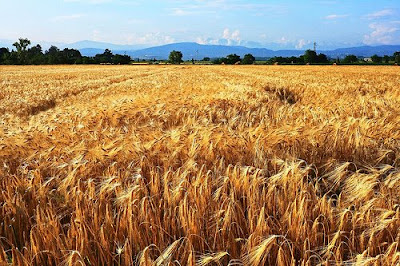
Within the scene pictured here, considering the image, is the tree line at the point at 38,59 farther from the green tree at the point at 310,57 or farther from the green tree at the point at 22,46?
the green tree at the point at 310,57

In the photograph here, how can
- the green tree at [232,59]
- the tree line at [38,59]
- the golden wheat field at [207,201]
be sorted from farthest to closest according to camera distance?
the green tree at [232,59] → the tree line at [38,59] → the golden wheat field at [207,201]

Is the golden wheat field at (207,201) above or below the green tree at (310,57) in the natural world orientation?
below

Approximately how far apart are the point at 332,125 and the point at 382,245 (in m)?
2.43

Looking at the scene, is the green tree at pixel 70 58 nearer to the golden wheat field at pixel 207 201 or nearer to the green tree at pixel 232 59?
the green tree at pixel 232 59

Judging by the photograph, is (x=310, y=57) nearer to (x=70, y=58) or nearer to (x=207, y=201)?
(x=70, y=58)

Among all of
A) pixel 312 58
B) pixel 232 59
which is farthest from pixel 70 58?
pixel 312 58

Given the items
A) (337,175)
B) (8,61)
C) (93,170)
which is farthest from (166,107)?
(8,61)

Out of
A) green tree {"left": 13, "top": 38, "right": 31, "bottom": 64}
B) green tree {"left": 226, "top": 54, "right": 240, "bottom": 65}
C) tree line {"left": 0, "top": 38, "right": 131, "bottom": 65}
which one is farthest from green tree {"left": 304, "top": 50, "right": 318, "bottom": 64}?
green tree {"left": 13, "top": 38, "right": 31, "bottom": 64}

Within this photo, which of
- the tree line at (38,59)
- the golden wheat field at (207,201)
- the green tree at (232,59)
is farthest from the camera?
the green tree at (232,59)

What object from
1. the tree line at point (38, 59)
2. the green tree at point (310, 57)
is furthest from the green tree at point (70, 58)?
the green tree at point (310, 57)

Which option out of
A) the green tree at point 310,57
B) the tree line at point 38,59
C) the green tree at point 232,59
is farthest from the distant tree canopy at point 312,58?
the tree line at point 38,59

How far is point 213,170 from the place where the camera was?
3100 mm

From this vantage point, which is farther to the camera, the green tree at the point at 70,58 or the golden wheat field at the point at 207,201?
the green tree at the point at 70,58

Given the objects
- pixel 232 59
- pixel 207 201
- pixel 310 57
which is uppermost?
pixel 232 59
